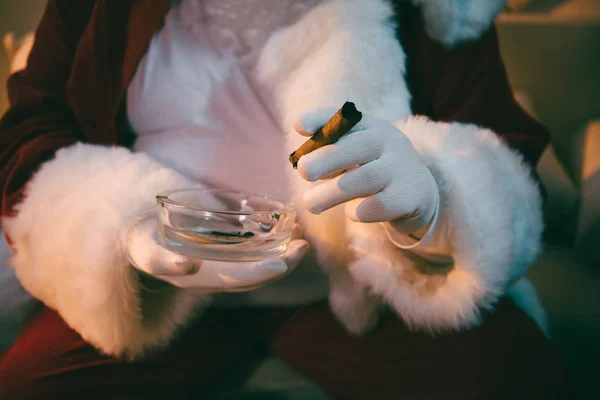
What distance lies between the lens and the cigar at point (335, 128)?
0.26m

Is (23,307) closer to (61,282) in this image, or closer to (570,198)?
(61,282)

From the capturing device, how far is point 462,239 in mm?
368

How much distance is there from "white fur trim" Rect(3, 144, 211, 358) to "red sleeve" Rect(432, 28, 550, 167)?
0.33 metres

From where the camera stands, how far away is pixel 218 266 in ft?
1.16

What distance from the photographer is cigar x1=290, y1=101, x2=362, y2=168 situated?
0.86 ft

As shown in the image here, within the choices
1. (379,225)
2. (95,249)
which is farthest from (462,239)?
(95,249)

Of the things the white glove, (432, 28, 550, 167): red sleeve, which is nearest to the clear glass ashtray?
the white glove

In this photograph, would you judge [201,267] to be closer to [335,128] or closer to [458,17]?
[335,128]

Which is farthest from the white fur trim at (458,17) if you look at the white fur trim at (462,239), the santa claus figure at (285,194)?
the white fur trim at (462,239)

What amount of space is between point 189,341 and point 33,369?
14 cm

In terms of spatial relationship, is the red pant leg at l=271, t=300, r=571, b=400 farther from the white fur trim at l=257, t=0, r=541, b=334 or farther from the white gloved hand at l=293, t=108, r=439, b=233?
the white gloved hand at l=293, t=108, r=439, b=233

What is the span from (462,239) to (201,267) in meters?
0.23

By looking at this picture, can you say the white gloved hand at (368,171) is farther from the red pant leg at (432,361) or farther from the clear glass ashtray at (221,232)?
the red pant leg at (432,361)

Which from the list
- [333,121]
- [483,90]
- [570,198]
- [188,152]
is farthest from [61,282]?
[570,198]
